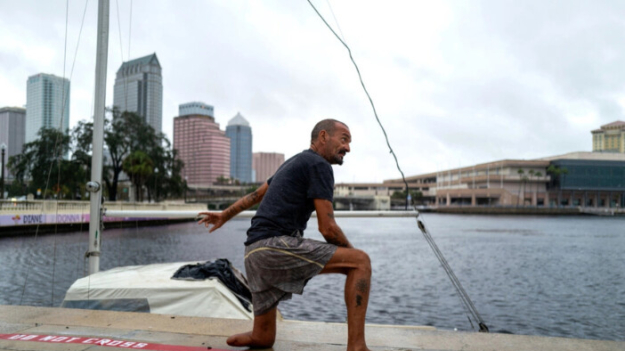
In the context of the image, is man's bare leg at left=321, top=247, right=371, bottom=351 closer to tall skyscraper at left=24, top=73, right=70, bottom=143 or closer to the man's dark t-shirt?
the man's dark t-shirt

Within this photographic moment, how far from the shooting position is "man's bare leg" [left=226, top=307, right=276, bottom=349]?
3.22 meters

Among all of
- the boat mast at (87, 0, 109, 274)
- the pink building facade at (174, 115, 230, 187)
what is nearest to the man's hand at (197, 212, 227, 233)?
the boat mast at (87, 0, 109, 274)

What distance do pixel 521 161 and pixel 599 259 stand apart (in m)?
112

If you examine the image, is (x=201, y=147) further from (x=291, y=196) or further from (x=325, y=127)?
(x=291, y=196)

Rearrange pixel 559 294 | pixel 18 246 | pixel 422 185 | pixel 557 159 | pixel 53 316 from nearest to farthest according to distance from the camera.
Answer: pixel 53 316
pixel 559 294
pixel 18 246
pixel 557 159
pixel 422 185

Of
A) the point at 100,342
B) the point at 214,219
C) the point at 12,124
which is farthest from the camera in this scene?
the point at 12,124

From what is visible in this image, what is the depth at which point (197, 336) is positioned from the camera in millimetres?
3602

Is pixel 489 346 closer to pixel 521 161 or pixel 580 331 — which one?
pixel 580 331

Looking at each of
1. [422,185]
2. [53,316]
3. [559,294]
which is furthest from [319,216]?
[422,185]

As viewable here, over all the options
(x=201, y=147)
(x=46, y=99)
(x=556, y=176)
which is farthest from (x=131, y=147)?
(x=556, y=176)

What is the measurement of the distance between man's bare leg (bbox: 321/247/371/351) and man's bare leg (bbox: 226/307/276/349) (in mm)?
591

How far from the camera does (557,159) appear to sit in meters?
127

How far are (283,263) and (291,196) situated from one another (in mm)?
405

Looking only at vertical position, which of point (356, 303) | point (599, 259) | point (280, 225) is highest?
point (280, 225)
